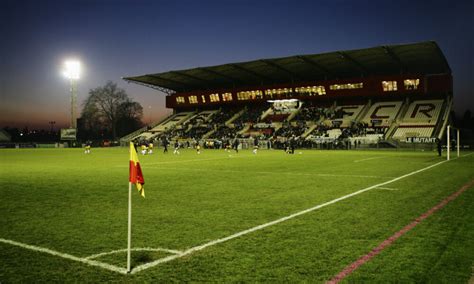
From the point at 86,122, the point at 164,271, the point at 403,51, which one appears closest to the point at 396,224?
the point at 164,271

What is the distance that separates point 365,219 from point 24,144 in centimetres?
6855

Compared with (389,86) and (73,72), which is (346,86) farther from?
(73,72)

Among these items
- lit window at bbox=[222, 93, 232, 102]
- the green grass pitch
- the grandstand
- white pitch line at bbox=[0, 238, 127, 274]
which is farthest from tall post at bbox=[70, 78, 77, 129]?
white pitch line at bbox=[0, 238, 127, 274]

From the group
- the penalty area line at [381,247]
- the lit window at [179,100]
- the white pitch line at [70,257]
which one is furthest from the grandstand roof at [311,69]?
the white pitch line at [70,257]

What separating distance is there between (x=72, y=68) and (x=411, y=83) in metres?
50.4

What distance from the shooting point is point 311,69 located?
201 ft

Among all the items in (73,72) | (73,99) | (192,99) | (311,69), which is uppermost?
(311,69)

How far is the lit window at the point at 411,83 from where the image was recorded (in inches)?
2255

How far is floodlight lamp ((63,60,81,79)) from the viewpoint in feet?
176

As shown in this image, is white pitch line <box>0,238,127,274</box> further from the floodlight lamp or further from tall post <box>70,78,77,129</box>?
the floodlight lamp

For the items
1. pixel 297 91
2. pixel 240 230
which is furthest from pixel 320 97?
pixel 240 230

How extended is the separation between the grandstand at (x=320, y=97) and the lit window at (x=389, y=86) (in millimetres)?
148

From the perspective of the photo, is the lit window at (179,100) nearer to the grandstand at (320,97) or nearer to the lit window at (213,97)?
the grandstand at (320,97)

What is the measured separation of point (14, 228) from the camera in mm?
6988
